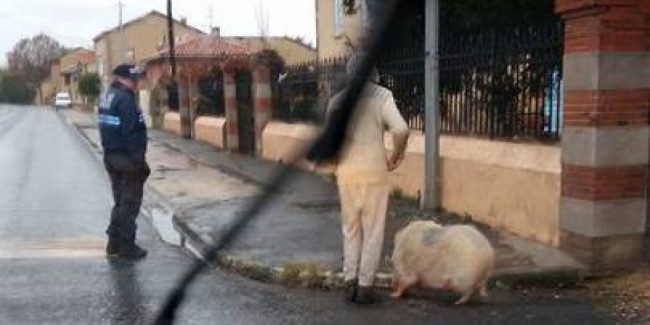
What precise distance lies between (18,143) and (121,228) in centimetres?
2190

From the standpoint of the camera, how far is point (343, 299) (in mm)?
7066

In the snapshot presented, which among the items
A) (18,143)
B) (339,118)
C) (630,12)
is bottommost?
(18,143)

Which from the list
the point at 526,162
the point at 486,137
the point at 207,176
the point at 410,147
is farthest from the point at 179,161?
the point at 526,162

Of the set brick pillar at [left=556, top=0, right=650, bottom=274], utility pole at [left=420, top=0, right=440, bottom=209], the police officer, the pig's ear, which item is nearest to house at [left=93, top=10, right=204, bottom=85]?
utility pole at [left=420, top=0, right=440, bottom=209]

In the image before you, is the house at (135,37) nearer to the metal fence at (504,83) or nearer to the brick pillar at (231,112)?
the brick pillar at (231,112)

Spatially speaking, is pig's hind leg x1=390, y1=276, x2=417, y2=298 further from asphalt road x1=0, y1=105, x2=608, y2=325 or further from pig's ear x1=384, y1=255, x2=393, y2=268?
pig's ear x1=384, y1=255, x2=393, y2=268

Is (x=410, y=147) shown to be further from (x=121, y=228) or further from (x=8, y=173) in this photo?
(x=8, y=173)

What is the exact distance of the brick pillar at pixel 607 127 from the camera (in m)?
7.36

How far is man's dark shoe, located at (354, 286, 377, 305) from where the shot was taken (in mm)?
6777

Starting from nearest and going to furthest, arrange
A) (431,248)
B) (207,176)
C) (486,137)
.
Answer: (431,248) → (486,137) → (207,176)

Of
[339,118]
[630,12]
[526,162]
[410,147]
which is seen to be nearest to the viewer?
[339,118]

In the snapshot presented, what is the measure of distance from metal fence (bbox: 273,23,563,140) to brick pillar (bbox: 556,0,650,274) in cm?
90

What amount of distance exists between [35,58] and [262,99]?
9293 centimetres

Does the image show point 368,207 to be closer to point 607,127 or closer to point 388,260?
point 388,260
